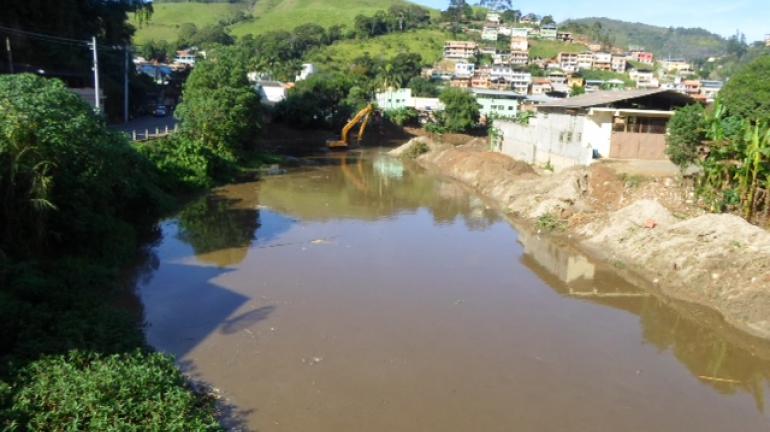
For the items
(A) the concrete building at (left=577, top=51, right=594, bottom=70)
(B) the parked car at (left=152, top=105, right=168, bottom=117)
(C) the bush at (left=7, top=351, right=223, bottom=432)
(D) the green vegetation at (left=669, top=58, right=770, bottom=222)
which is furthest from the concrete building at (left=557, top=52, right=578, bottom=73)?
(C) the bush at (left=7, top=351, right=223, bottom=432)

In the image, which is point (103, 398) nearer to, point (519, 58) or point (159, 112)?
point (159, 112)

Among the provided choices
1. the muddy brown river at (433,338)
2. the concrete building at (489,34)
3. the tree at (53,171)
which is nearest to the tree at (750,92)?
the muddy brown river at (433,338)

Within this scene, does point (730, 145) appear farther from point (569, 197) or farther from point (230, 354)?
point (230, 354)

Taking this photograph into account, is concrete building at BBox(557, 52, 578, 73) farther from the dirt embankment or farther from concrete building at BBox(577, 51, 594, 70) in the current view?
the dirt embankment

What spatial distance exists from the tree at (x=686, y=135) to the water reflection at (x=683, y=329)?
5822 mm

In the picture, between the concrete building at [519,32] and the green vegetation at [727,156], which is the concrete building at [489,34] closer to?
the concrete building at [519,32]

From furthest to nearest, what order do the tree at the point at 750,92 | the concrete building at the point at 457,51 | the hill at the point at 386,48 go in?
the concrete building at the point at 457,51 < the hill at the point at 386,48 < the tree at the point at 750,92

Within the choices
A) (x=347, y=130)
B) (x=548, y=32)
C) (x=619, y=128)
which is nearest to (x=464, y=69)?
(x=548, y=32)

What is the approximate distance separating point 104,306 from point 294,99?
135 ft

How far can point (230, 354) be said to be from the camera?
36.0 feet

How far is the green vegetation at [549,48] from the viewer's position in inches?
5002

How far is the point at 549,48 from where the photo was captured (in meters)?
130

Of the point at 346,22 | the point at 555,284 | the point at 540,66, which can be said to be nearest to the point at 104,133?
the point at 555,284

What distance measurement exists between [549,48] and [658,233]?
122m
